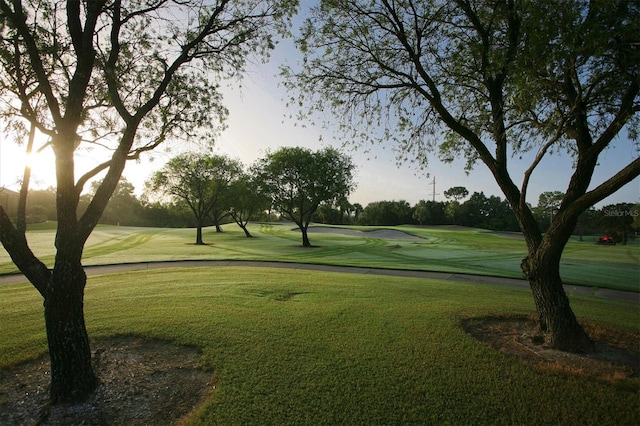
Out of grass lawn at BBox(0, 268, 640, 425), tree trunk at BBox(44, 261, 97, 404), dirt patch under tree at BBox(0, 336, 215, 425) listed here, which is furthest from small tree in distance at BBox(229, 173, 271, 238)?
tree trunk at BBox(44, 261, 97, 404)

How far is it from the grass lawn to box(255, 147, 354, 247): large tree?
1844cm

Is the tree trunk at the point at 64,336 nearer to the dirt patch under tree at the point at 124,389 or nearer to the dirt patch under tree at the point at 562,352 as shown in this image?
the dirt patch under tree at the point at 124,389

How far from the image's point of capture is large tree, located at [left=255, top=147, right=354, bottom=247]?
28.8 m

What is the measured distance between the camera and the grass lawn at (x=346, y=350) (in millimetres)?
4055

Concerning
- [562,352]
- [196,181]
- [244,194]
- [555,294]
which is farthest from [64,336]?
[244,194]

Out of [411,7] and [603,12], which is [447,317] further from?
[411,7]

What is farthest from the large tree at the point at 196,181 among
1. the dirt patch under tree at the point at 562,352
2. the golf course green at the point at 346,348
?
the dirt patch under tree at the point at 562,352

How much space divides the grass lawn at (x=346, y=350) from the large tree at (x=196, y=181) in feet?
71.7

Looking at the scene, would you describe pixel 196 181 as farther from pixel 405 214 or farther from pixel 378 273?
pixel 405 214

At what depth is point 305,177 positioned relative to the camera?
28703 mm

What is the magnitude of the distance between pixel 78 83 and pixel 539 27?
7022mm

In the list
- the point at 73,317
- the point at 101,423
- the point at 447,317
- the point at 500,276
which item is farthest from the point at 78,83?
the point at 500,276

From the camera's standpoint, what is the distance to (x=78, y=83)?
15.4 feet

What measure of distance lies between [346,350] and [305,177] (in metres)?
A: 23.7
